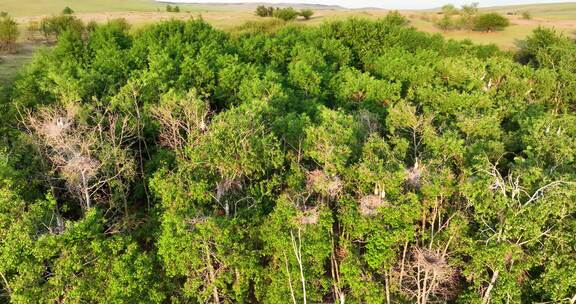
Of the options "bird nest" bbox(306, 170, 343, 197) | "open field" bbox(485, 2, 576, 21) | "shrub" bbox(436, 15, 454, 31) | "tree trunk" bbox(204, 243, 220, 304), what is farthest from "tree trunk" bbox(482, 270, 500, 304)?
"open field" bbox(485, 2, 576, 21)

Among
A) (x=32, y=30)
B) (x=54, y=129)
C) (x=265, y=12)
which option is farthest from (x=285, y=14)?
(x=54, y=129)

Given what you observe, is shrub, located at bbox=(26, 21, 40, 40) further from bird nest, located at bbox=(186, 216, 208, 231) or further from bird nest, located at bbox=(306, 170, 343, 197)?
bird nest, located at bbox=(306, 170, 343, 197)

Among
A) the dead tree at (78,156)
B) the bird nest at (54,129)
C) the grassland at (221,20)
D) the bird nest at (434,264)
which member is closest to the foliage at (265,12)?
the grassland at (221,20)

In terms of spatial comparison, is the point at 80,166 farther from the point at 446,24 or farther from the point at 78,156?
the point at 446,24

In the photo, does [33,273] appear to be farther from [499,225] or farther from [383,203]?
[499,225]

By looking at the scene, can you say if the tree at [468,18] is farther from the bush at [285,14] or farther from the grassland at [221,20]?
the bush at [285,14]

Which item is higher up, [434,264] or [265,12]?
[265,12]
